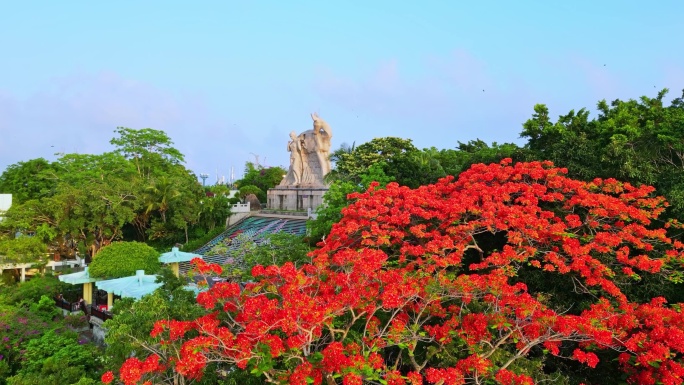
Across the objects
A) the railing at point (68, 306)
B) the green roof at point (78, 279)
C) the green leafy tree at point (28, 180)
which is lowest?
the railing at point (68, 306)

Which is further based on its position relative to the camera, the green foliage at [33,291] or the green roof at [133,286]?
the green foliage at [33,291]

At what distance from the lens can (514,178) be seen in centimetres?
867

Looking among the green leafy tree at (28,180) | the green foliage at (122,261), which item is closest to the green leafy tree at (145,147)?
the green leafy tree at (28,180)

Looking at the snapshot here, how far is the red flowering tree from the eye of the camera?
489cm

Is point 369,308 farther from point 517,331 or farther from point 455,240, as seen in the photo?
point 455,240

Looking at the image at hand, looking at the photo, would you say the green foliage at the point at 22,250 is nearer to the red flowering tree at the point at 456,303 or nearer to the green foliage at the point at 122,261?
the green foliage at the point at 122,261

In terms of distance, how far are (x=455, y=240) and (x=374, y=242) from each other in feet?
4.43

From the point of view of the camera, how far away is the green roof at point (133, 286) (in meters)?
11.1

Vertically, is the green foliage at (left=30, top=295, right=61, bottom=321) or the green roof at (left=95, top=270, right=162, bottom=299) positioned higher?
the green roof at (left=95, top=270, right=162, bottom=299)

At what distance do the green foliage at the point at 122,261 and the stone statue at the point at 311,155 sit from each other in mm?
12974

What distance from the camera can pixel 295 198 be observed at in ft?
88.4

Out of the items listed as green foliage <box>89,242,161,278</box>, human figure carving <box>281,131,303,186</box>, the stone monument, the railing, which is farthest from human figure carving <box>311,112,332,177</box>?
the railing

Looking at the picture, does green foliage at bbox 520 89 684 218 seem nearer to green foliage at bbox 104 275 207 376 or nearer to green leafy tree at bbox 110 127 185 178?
green foliage at bbox 104 275 207 376

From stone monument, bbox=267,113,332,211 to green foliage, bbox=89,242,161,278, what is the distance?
12.2m
